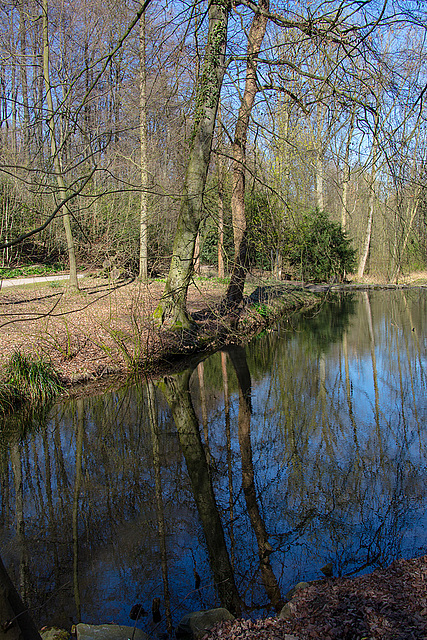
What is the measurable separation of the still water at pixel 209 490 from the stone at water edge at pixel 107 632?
0.24 metres

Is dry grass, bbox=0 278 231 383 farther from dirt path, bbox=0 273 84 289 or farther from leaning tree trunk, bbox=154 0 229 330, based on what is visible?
dirt path, bbox=0 273 84 289

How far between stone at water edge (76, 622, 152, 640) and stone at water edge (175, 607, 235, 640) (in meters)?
0.21

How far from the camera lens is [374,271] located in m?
26.7

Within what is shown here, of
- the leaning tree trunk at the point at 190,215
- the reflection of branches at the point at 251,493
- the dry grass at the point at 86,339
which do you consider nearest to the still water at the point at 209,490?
the reflection of branches at the point at 251,493

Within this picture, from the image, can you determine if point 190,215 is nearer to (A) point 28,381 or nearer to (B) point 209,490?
(A) point 28,381

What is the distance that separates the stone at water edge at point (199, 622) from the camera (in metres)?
2.96

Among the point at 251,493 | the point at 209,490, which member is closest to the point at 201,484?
the point at 209,490

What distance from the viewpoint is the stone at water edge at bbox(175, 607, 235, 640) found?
296 centimetres

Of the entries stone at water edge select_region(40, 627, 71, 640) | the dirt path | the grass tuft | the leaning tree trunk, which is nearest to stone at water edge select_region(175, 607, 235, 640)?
stone at water edge select_region(40, 627, 71, 640)

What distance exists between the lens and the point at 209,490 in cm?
507

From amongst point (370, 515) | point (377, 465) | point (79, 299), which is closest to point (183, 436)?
point (377, 465)

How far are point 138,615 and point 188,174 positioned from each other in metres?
8.64

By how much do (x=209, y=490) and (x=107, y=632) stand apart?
7.30 feet

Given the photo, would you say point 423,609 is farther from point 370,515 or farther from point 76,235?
point 76,235
